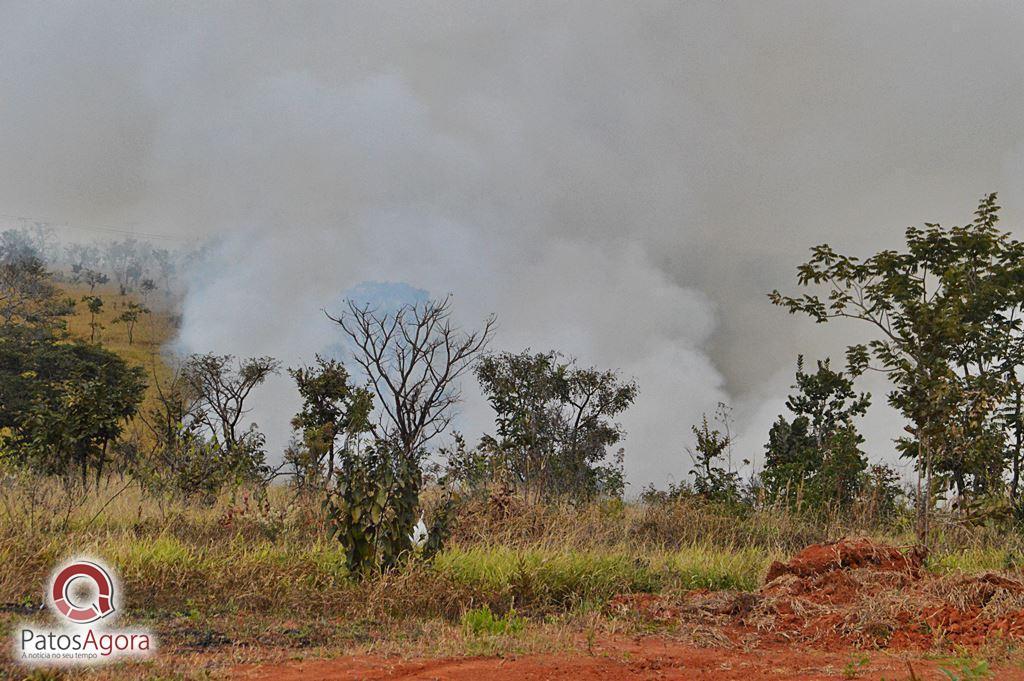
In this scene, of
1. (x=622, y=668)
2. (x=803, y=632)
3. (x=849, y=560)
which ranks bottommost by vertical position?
(x=803, y=632)

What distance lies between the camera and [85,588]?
7.12 meters

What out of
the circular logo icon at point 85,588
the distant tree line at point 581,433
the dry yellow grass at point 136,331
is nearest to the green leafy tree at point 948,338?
the distant tree line at point 581,433

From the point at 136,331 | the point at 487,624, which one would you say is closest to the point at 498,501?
the point at 487,624

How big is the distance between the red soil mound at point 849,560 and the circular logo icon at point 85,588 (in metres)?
6.40

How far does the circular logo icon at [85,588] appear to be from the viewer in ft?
21.1

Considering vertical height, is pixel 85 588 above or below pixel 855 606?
above

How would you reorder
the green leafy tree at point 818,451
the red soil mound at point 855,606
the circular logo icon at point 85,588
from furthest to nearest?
the green leafy tree at point 818,451 < the circular logo icon at point 85,588 < the red soil mound at point 855,606

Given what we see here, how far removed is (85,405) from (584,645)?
435 inches

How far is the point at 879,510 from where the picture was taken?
44.8ft

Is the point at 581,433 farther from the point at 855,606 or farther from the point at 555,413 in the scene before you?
the point at 855,606

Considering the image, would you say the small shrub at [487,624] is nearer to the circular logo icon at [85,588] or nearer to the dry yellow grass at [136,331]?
the circular logo icon at [85,588]

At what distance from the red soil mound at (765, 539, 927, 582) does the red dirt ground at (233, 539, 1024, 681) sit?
0.5 inches

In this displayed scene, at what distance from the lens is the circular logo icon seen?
21.1 feet

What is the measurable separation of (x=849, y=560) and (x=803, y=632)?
2187 mm
